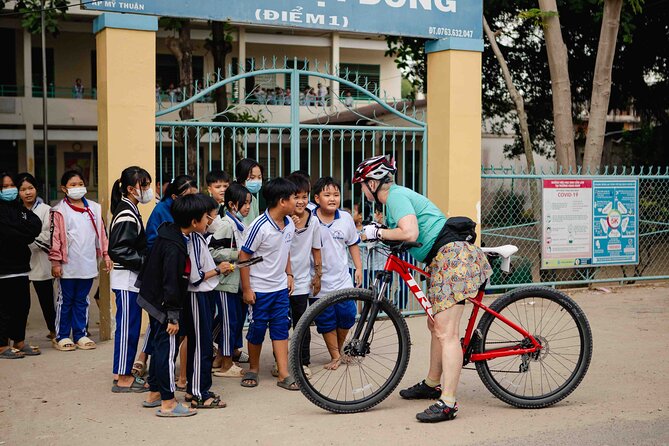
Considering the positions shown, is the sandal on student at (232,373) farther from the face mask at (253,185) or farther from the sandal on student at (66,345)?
the sandal on student at (66,345)

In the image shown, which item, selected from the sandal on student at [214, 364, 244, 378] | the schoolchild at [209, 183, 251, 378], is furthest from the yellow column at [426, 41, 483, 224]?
the sandal on student at [214, 364, 244, 378]

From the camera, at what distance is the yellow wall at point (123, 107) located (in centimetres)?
767

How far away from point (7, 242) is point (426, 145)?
4784 millimetres

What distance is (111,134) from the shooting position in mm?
7672

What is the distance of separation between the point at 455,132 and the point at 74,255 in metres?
4.40

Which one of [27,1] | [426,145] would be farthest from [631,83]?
[27,1]

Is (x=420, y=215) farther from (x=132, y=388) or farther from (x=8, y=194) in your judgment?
(x=8, y=194)

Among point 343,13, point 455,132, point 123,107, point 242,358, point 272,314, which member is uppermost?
point 343,13

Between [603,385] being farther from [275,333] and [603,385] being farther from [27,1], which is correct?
[27,1]

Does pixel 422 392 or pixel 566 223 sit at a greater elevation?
pixel 566 223

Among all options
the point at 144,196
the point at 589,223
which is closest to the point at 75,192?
the point at 144,196

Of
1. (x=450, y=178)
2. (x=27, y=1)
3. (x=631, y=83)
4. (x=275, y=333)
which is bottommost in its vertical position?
(x=275, y=333)

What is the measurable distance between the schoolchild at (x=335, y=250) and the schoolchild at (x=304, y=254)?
0.11 m

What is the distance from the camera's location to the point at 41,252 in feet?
25.0
